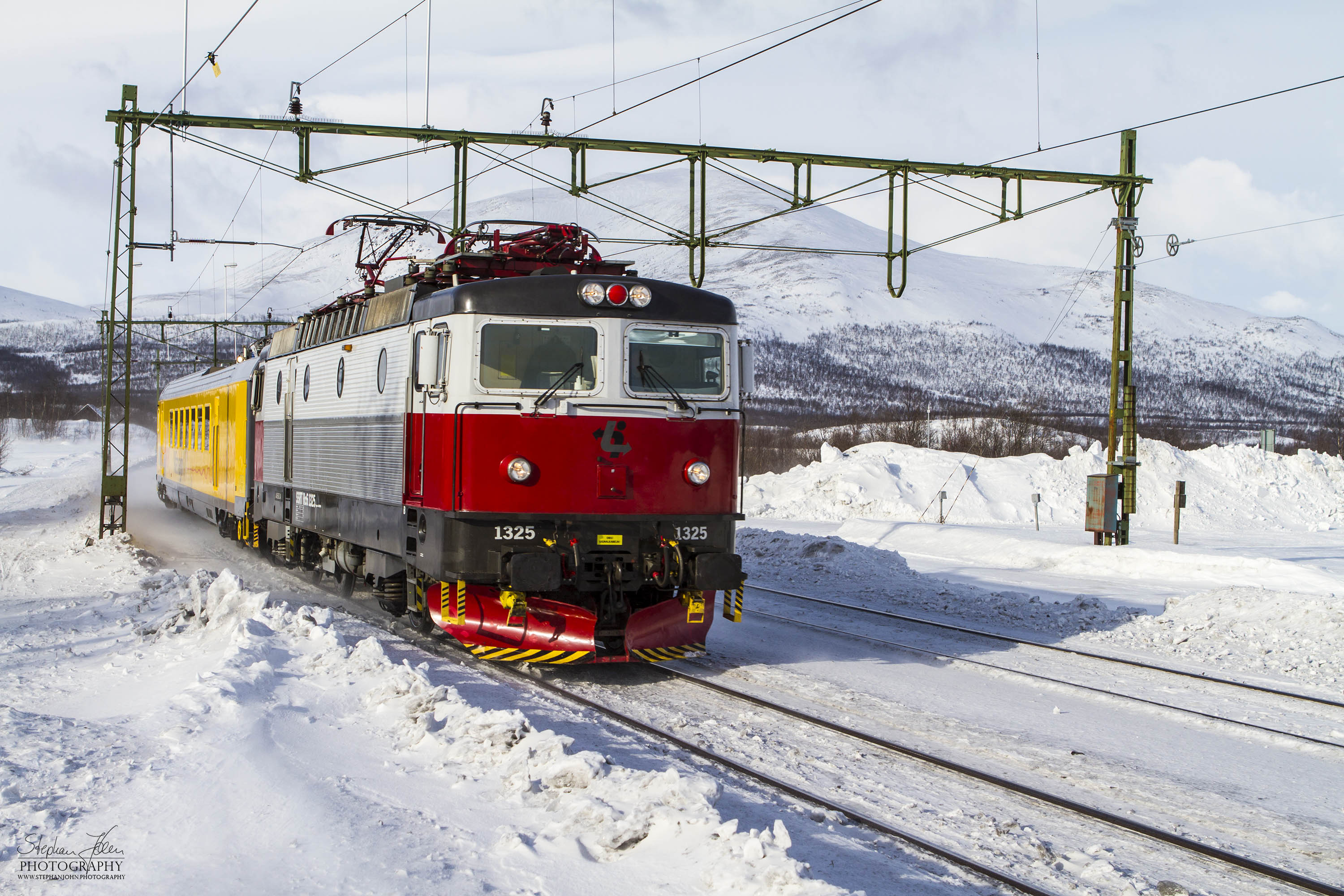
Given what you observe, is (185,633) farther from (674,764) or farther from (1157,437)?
(1157,437)

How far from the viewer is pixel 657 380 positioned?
998 cm

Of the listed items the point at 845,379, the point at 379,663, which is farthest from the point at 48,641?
the point at 845,379

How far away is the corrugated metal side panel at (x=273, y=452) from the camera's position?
15.4 metres

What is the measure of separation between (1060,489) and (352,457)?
27539 mm

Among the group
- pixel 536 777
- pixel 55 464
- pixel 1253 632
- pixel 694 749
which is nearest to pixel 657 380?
pixel 694 749

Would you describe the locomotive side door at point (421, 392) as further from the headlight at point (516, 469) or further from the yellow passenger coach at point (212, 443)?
the yellow passenger coach at point (212, 443)

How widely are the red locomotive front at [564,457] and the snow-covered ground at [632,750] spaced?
66cm

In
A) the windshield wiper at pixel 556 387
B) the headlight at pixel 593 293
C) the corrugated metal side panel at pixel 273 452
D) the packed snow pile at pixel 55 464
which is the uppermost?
the headlight at pixel 593 293

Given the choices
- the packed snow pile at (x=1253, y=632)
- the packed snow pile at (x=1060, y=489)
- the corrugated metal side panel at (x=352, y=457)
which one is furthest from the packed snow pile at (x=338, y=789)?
the packed snow pile at (x=1060, y=489)

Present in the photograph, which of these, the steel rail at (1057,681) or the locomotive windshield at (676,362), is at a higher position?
the locomotive windshield at (676,362)

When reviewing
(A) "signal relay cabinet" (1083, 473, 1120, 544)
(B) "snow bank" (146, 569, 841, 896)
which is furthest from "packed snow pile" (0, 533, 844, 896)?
(A) "signal relay cabinet" (1083, 473, 1120, 544)

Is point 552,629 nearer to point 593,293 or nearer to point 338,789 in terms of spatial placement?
point 593,293

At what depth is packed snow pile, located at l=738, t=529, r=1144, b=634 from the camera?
14289mm

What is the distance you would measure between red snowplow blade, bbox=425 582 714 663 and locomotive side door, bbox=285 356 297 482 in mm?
5605
